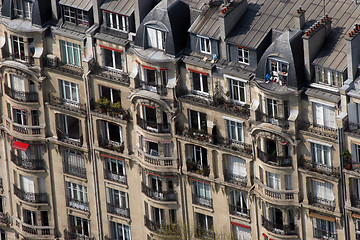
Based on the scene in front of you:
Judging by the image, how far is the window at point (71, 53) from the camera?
148m

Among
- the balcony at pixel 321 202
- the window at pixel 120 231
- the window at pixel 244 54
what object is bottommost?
the balcony at pixel 321 202

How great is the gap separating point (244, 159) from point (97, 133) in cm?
1676

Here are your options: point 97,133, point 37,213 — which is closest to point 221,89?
point 97,133

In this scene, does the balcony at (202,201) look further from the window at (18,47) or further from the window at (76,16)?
the window at (18,47)

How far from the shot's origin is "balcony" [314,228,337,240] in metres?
140

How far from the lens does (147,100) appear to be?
472 ft

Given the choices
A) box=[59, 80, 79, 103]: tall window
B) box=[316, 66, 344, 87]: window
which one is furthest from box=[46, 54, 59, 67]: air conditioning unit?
box=[316, 66, 344, 87]: window

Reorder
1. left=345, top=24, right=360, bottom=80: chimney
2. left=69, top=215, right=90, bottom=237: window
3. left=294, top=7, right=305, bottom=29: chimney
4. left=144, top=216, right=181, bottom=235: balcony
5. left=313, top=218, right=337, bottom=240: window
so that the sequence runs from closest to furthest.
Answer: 1. left=345, top=24, right=360, bottom=80: chimney
2. left=294, top=7, right=305, bottom=29: chimney
3. left=313, top=218, right=337, bottom=240: window
4. left=144, top=216, right=181, bottom=235: balcony
5. left=69, top=215, right=90, bottom=237: window

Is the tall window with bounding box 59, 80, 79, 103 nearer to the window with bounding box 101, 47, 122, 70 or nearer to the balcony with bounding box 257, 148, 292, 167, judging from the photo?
the window with bounding box 101, 47, 122, 70

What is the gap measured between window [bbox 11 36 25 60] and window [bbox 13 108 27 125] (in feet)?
18.9

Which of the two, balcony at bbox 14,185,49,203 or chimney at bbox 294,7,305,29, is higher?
chimney at bbox 294,7,305,29

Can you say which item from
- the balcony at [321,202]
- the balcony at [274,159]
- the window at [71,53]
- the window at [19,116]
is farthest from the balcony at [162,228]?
the window at [71,53]

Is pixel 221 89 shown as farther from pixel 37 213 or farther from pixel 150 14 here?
pixel 37 213

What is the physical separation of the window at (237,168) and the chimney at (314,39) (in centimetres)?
1230
